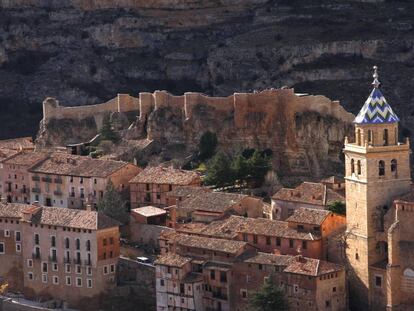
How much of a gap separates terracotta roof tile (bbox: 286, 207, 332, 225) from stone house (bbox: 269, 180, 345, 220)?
2.12 metres

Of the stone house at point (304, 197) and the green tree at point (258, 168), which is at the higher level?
the green tree at point (258, 168)

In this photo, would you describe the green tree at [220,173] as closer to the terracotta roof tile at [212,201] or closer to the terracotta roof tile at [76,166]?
the terracotta roof tile at [212,201]

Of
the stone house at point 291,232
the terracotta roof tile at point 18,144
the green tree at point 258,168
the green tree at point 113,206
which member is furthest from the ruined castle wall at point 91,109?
the stone house at point 291,232

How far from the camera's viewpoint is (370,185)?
260ft

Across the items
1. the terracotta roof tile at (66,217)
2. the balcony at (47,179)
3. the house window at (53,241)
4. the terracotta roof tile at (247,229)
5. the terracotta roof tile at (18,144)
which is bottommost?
the house window at (53,241)

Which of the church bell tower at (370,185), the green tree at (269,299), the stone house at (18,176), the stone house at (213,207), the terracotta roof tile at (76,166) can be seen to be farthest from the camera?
the stone house at (18,176)

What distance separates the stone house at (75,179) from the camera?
9469 cm

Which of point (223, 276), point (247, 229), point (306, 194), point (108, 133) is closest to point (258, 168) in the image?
point (306, 194)

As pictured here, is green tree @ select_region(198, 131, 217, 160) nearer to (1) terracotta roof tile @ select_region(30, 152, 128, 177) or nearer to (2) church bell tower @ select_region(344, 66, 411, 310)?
(1) terracotta roof tile @ select_region(30, 152, 128, 177)

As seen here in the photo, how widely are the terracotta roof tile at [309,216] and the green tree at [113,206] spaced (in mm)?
10114

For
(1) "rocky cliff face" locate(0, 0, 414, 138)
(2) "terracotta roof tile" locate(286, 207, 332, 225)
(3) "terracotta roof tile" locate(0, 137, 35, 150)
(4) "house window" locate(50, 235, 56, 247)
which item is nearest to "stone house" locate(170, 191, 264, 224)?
(2) "terracotta roof tile" locate(286, 207, 332, 225)

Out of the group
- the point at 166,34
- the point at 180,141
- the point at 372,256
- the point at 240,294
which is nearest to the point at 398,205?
the point at 372,256

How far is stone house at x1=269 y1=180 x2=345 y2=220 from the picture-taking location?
86.0m

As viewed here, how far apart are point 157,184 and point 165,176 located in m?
0.82
